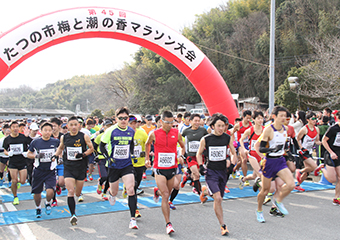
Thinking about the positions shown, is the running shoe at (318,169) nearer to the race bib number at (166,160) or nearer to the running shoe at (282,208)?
the running shoe at (282,208)

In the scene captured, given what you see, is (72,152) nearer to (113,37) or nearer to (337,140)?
(337,140)

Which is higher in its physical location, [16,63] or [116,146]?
[16,63]

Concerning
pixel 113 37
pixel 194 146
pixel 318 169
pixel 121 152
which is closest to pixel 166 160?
pixel 121 152

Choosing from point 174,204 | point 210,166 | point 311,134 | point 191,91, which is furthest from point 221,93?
point 191,91

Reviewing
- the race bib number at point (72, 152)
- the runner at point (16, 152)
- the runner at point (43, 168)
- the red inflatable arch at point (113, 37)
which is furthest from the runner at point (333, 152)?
the runner at point (16, 152)

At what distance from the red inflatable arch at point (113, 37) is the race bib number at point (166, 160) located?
311 inches

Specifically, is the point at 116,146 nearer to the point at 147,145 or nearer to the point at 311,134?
the point at 147,145

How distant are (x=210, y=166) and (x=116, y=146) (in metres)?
1.72

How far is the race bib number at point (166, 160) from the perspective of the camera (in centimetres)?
496

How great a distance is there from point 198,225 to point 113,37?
372 inches

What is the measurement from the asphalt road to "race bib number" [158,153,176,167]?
1.09 metres

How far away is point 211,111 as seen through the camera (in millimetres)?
13375

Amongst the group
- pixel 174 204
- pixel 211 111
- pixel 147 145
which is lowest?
pixel 174 204

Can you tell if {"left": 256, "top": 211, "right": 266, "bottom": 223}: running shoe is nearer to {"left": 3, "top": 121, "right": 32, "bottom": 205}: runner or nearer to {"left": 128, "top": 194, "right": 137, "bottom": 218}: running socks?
{"left": 128, "top": 194, "right": 137, "bottom": 218}: running socks
